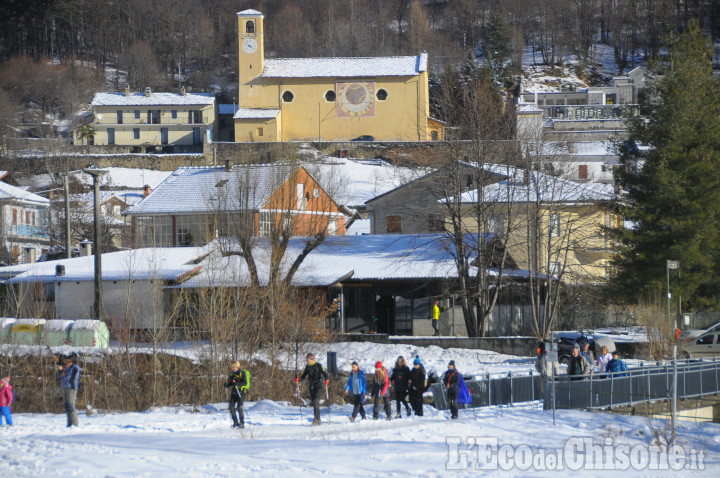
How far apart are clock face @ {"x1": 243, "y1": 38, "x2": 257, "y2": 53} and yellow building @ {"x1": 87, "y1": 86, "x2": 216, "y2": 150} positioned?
390 inches

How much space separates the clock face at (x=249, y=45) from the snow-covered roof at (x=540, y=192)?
54.1 metres

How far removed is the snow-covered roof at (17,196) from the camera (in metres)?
61.9

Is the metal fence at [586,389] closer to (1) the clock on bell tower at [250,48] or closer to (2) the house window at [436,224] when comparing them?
(2) the house window at [436,224]

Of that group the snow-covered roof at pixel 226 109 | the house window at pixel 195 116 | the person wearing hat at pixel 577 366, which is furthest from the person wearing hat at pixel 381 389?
the snow-covered roof at pixel 226 109

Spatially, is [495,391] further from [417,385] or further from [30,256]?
[30,256]

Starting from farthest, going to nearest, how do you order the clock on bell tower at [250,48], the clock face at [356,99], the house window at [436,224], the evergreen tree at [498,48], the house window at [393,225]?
the evergreen tree at [498,48], the clock on bell tower at [250,48], the clock face at [356,99], the house window at [393,225], the house window at [436,224]

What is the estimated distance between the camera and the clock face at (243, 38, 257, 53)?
91.2 m

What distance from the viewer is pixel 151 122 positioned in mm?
98188

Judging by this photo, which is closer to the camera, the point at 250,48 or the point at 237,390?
the point at 237,390

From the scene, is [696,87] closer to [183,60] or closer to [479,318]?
[479,318]

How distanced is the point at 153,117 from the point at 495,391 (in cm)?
8279

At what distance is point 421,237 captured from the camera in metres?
40.4

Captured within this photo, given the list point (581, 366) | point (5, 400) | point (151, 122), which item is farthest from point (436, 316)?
point (151, 122)

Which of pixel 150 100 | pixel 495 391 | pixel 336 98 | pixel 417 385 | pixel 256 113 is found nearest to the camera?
pixel 417 385
